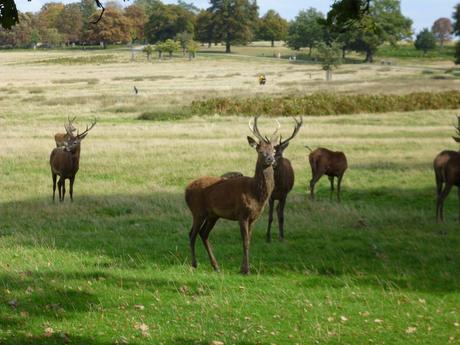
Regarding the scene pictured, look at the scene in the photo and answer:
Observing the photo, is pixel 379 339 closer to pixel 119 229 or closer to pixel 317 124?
pixel 119 229

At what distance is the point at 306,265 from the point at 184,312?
11.1 feet

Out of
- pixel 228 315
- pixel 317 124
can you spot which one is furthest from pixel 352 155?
pixel 228 315

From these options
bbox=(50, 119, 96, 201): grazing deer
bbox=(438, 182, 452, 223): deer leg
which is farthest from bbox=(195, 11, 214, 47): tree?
bbox=(438, 182, 452, 223): deer leg

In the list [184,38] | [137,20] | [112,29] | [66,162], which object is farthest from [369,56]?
[66,162]

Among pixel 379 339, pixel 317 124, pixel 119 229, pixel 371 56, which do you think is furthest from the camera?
pixel 371 56

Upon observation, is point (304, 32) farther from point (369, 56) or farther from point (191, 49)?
point (191, 49)

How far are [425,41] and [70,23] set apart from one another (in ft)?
230

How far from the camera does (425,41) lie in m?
141

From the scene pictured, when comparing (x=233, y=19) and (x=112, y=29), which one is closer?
(x=112, y=29)

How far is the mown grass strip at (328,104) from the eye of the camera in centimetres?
4491

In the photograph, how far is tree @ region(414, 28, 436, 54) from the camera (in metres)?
141

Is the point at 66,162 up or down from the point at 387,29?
down

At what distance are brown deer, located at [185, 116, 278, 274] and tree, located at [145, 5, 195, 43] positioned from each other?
129m

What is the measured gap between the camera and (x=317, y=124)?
38.4 metres
